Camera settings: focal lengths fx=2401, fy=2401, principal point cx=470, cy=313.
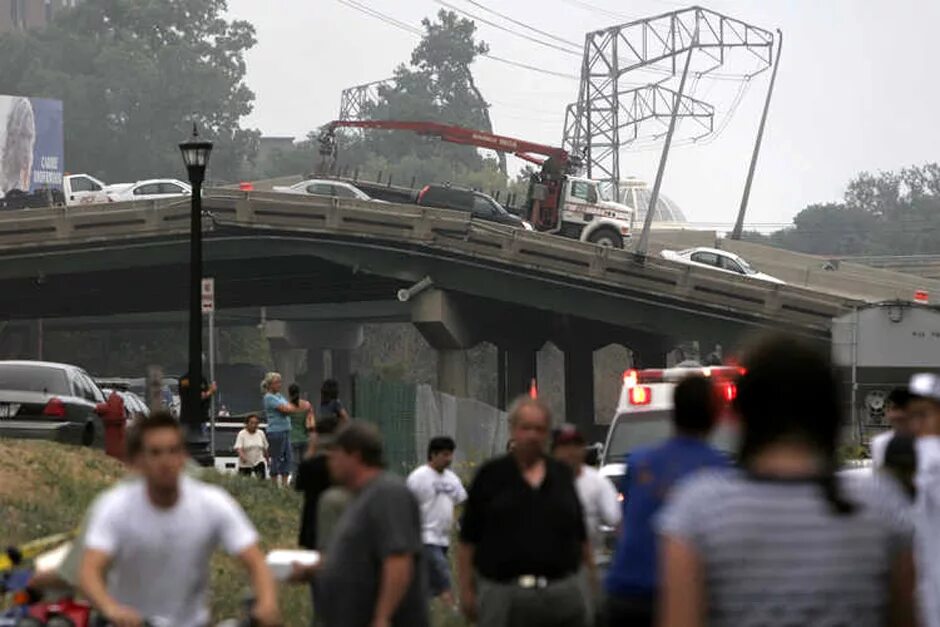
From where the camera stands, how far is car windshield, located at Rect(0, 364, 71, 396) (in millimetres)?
30016

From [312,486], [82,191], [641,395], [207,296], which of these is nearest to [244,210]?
[82,191]

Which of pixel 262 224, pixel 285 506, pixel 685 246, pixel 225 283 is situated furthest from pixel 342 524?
pixel 685 246

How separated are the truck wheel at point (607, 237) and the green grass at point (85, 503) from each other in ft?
108

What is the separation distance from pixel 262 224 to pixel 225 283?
11454mm

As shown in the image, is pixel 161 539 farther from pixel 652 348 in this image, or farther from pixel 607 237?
pixel 652 348

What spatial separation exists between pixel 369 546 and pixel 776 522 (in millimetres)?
4031

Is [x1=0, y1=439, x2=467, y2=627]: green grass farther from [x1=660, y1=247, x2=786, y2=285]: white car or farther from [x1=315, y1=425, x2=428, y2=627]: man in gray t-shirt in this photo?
[x1=660, y1=247, x2=786, y2=285]: white car

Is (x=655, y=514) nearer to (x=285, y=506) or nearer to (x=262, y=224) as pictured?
(x=285, y=506)

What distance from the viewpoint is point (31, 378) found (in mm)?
30125

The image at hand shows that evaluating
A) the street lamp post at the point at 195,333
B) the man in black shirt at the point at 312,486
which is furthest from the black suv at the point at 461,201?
the man in black shirt at the point at 312,486

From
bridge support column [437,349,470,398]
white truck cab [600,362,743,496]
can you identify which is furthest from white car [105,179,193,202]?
white truck cab [600,362,743,496]

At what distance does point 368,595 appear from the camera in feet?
30.9

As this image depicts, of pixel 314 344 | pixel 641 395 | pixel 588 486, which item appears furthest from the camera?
pixel 314 344

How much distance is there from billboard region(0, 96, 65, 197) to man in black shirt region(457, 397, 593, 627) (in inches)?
3850
